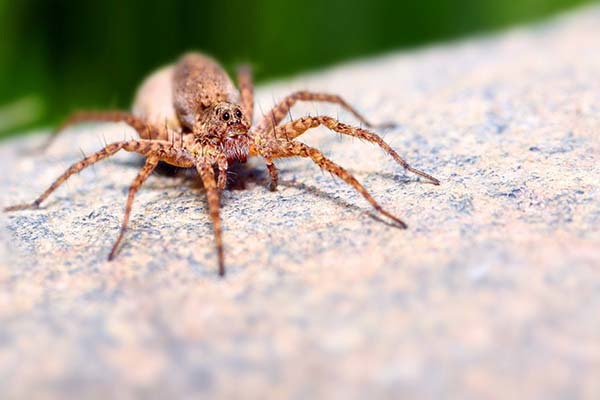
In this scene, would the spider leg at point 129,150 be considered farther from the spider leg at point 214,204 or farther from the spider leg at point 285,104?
the spider leg at point 285,104

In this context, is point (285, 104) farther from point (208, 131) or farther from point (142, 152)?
point (142, 152)

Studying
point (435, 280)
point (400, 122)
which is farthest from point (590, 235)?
point (400, 122)

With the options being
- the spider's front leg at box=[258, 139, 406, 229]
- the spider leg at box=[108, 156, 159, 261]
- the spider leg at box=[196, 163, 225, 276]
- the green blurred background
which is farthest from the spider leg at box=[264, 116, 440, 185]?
the green blurred background

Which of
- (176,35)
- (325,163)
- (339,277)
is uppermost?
(176,35)

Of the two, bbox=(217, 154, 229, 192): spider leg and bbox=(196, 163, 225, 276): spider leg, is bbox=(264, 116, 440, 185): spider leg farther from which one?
bbox=(196, 163, 225, 276): spider leg

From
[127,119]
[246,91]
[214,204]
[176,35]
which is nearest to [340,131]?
[214,204]

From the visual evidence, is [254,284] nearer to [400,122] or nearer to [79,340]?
[79,340]
